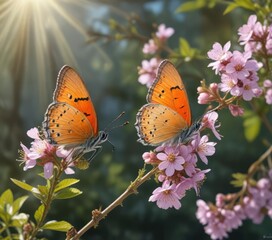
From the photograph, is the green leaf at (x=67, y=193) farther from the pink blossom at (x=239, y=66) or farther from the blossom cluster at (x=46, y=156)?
the pink blossom at (x=239, y=66)

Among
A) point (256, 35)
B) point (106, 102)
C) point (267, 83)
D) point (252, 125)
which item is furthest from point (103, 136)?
point (106, 102)

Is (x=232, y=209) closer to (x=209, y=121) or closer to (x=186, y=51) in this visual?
(x=186, y=51)

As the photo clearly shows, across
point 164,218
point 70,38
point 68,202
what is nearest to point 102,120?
point 70,38

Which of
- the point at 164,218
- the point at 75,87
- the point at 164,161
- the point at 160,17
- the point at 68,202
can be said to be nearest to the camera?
the point at 164,161

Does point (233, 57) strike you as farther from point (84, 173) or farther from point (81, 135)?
point (84, 173)

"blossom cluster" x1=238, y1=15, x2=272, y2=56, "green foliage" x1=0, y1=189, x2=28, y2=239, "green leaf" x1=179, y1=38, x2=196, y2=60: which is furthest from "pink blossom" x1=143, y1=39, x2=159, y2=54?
"green foliage" x1=0, y1=189, x2=28, y2=239

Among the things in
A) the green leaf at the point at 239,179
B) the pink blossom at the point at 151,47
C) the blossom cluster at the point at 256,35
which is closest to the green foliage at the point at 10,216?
the blossom cluster at the point at 256,35
